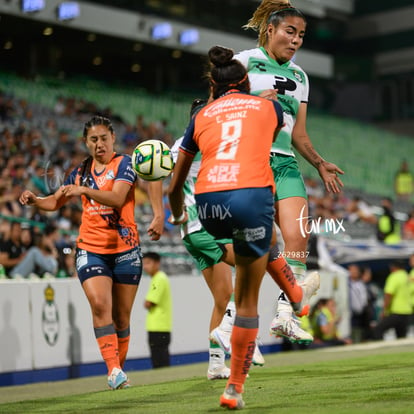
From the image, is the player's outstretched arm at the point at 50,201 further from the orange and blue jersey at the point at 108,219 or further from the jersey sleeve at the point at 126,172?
the jersey sleeve at the point at 126,172

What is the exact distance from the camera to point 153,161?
22.3ft

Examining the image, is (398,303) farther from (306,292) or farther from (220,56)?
(220,56)

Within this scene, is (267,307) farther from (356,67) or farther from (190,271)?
(356,67)

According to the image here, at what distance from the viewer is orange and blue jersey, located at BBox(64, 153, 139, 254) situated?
26.0ft

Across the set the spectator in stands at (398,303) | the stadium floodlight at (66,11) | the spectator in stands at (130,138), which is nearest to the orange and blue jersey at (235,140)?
the spectator in stands at (398,303)

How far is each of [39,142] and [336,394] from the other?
14.9 meters

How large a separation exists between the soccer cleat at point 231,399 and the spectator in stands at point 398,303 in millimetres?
12933

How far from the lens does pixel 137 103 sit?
31984mm

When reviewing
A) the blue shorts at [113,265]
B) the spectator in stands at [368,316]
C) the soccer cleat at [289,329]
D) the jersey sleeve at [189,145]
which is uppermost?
the jersey sleeve at [189,145]

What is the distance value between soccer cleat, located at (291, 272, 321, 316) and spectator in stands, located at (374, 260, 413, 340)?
11485 millimetres

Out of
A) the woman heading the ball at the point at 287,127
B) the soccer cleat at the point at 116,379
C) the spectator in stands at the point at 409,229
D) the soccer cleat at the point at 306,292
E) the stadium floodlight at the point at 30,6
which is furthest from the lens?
the stadium floodlight at the point at 30,6

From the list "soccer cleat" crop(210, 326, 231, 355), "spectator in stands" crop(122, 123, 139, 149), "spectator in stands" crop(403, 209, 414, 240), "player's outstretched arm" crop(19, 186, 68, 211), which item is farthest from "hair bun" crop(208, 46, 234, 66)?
"spectator in stands" crop(403, 209, 414, 240)

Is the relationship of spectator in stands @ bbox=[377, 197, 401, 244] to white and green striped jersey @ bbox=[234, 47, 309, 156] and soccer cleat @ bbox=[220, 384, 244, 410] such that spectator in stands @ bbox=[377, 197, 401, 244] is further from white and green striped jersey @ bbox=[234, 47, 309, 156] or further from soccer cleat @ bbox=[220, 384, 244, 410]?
soccer cleat @ bbox=[220, 384, 244, 410]

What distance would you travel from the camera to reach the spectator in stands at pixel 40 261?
13.0 meters
